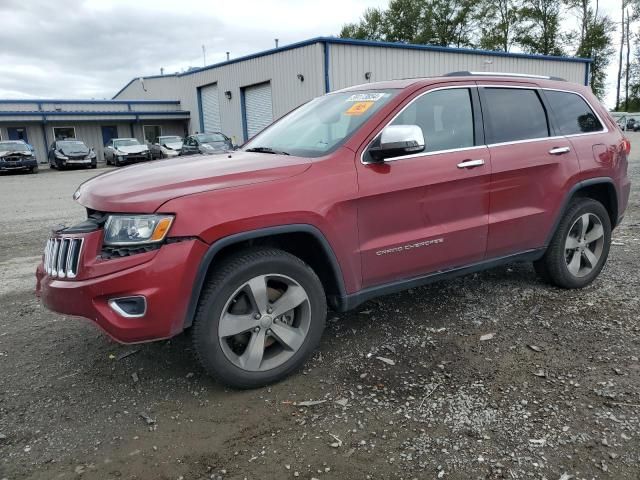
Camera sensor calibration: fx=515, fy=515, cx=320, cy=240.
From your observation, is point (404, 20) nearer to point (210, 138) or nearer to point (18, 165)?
point (210, 138)

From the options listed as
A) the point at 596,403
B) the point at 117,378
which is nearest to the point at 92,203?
the point at 117,378

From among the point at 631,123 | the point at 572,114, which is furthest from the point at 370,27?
Result: the point at 572,114

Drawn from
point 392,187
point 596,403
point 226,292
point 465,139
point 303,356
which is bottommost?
point 596,403

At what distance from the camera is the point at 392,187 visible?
3232mm

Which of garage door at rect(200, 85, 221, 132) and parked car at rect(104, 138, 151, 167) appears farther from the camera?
garage door at rect(200, 85, 221, 132)

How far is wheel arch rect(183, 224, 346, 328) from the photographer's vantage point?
8.93 ft

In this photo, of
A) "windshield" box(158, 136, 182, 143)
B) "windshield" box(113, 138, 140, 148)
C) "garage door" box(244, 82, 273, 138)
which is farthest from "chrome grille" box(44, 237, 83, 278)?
"windshield" box(113, 138, 140, 148)

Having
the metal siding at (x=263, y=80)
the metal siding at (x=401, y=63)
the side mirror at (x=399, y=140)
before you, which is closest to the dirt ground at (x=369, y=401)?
the side mirror at (x=399, y=140)

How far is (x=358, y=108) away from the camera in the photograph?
11.7 feet

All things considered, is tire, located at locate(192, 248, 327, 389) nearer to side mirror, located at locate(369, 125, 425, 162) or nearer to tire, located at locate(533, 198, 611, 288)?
side mirror, located at locate(369, 125, 425, 162)

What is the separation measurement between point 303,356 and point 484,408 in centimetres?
106

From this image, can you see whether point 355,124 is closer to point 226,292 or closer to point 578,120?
point 226,292

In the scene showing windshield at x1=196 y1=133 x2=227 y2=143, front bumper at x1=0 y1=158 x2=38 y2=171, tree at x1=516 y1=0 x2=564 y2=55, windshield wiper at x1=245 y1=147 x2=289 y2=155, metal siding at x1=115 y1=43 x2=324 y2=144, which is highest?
tree at x1=516 y1=0 x2=564 y2=55

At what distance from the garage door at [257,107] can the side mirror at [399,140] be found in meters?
21.9
